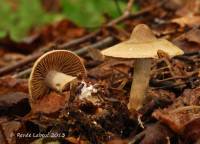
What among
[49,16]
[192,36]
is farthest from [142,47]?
[49,16]

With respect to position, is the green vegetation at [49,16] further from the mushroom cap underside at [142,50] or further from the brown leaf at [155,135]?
the brown leaf at [155,135]

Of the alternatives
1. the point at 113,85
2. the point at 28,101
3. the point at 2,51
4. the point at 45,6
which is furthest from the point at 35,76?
the point at 45,6

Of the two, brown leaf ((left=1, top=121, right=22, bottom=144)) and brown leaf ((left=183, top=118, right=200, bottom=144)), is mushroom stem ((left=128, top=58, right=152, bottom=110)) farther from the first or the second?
brown leaf ((left=1, top=121, right=22, bottom=144))

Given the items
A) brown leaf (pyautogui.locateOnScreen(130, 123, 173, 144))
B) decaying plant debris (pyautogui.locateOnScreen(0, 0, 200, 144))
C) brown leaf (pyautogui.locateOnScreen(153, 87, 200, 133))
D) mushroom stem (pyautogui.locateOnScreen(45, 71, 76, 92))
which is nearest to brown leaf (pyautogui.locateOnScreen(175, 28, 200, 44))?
decaying plant debris (pyautogui.locateOnScreen(0, 0, 200, 144))

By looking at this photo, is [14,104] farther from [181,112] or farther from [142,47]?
[181,112]

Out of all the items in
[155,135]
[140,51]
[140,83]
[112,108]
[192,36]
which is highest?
[192,36]

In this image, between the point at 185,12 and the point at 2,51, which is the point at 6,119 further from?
the point at 2,51
